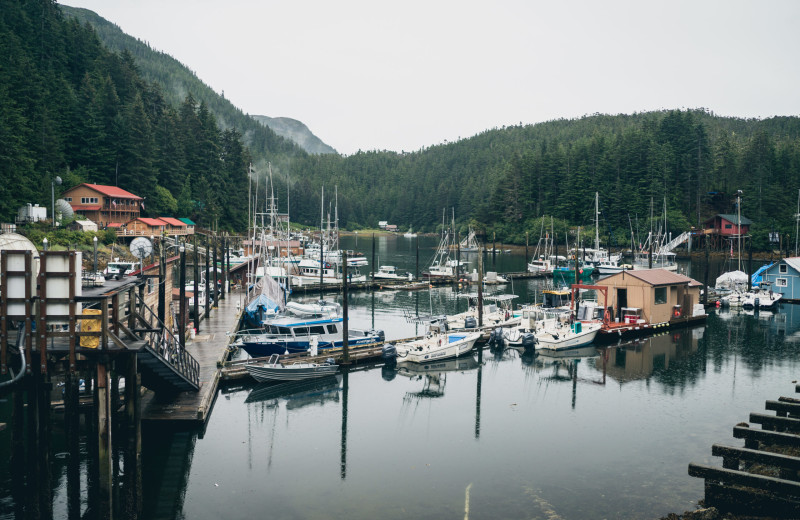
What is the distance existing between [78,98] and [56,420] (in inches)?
3139

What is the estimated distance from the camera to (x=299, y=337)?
37.3m

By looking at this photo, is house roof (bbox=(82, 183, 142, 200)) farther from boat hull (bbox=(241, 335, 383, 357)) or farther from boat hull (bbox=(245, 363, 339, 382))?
boat hull (bbox=(245, 363, 339, 382))

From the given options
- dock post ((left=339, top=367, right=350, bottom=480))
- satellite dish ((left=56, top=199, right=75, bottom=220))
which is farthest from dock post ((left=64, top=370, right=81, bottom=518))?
satellite dish ((left=56, top=199, right=75, bottom=220))

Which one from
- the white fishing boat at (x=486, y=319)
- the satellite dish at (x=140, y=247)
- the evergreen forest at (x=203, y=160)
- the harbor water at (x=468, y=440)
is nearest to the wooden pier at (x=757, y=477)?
the harbor water at (x=468, y=440)

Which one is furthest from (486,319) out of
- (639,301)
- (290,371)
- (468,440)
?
(468,440)

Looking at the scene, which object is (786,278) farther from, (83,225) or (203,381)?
(83,225)

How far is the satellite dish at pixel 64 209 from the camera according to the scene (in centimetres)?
6896

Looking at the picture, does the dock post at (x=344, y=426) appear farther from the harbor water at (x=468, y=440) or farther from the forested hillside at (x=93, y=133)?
the forested hillside at (x=93, y=133)

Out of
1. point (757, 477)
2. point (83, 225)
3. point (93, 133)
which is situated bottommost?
point (757, 477)

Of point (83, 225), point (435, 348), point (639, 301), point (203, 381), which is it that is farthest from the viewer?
point (83, 225)

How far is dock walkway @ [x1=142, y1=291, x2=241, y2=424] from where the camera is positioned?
24172 millimetres

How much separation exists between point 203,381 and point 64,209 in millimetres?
52818

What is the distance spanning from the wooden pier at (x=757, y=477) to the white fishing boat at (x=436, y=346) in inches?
884

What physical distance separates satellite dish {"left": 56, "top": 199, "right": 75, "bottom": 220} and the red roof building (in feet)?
12.7
